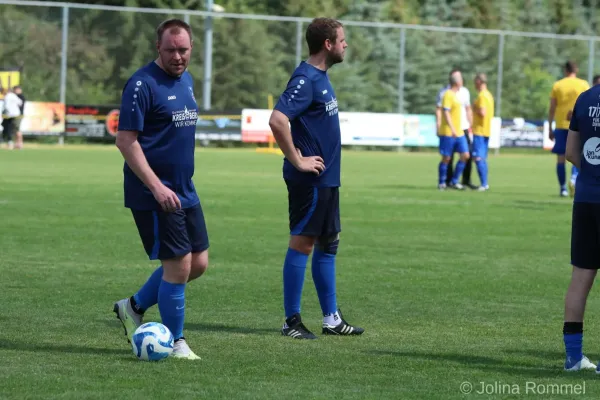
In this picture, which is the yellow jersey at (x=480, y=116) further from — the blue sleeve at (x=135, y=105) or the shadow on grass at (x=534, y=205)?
the blue sleeve at (x=135, y=105)

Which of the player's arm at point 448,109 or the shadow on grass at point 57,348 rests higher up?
the player's arm at point 448,109

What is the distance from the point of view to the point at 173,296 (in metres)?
7.40

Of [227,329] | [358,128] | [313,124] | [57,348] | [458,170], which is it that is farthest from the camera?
[358,128]

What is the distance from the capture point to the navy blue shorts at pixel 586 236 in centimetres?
707

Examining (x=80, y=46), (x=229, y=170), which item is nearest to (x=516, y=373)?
(x=229, y=170)

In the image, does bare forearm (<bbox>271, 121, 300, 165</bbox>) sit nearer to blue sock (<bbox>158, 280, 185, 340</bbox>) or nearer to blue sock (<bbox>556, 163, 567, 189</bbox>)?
blue sock (<bbox>158, 280, 185, 340</bbox>)

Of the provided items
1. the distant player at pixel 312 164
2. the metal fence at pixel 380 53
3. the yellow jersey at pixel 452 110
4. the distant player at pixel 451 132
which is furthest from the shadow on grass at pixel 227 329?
the metal fence at pixel 380 53

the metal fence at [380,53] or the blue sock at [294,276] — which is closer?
the blue sock at [294,276]

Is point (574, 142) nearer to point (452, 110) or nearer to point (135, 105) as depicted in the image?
point (135, 105)

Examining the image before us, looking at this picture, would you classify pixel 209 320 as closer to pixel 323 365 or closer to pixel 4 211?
pixel 323 365

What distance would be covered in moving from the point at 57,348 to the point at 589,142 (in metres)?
3.31

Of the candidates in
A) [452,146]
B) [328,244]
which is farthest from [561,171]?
[328,244]

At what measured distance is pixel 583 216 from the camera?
710 cm

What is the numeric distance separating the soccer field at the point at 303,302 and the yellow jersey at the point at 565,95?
56.9 inches
